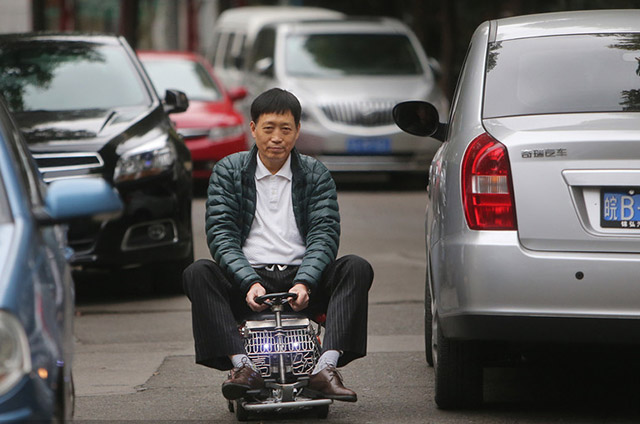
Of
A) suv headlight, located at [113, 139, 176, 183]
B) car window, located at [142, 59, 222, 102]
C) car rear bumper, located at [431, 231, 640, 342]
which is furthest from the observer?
car window, located at [142, 59, 222, 102]

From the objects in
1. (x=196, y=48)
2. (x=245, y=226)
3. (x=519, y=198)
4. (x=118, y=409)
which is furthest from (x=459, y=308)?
(x=196, y=48)

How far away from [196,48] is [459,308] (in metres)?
33.8

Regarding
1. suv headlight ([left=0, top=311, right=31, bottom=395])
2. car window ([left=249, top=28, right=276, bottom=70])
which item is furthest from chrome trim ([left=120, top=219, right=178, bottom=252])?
car window ([left=249, top=28, right=276, bottom=70])

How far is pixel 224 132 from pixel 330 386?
1020 centimetres

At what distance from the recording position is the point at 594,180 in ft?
17.6

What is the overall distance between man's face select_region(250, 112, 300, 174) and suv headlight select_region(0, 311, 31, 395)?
7.30 ft

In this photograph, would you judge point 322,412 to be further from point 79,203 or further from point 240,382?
point 79,203

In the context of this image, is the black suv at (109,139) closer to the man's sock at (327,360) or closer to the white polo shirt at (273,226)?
the white polo shirt at (273,226)

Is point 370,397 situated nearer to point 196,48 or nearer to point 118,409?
point 118,409

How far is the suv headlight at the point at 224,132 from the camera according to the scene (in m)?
15.5

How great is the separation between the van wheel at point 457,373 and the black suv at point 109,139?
11.4ft

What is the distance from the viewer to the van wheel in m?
5.86

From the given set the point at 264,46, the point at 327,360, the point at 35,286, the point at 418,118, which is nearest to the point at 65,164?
Answer: the point at 418,118

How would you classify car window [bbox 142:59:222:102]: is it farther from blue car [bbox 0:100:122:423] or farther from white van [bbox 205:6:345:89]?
blue car [bbox 0:100:122:423]
